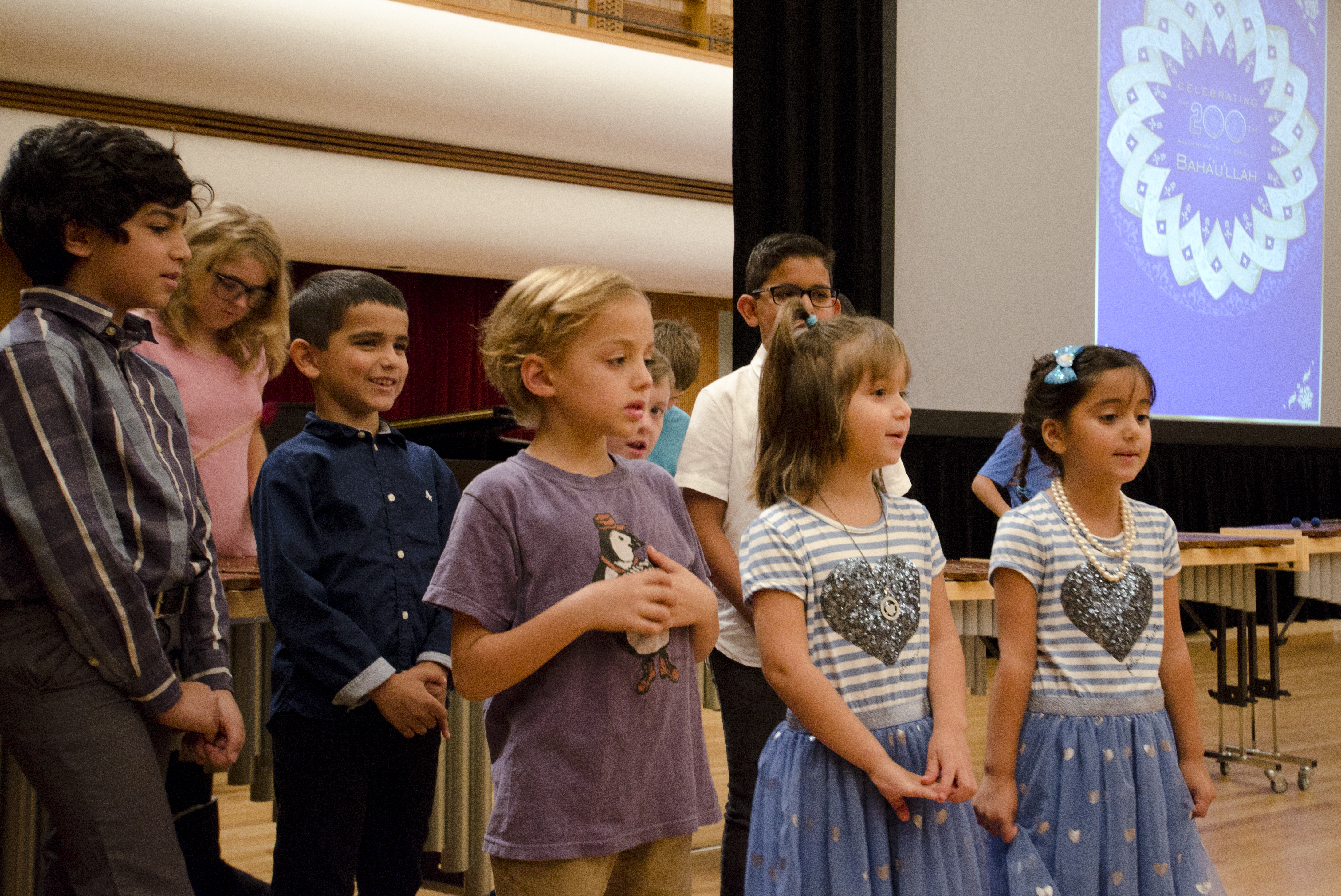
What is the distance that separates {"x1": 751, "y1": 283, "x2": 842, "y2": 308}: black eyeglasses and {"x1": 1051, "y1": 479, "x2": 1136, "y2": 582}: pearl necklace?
26.1 inches

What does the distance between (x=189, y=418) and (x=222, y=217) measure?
42cm

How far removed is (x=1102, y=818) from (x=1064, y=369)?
831 millimetres

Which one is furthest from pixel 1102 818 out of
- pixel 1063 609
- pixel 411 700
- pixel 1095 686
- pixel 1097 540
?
pixel 411 700

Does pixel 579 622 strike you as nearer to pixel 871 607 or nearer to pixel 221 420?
pixel 871 607

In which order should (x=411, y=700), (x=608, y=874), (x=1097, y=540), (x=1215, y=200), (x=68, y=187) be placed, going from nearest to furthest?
(x=608, y=874)
(x=68, y=187)
(x=411, y=700)
(x=1097, y=540)
(x=1215, y=200)

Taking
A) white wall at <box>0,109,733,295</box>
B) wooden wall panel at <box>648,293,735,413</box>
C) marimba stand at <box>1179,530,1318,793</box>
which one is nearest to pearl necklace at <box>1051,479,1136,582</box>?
marimba stand at <box>1179,530,1318,793</box>

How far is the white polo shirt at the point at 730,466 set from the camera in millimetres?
2203

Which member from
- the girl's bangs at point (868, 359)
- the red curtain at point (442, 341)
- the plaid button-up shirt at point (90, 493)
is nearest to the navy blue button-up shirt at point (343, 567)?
the plaid button-up shirt at point (90, 493)

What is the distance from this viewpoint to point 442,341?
31.9 feet

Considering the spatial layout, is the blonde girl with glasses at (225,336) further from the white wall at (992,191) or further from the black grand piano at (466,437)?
the white wall at (992,191)

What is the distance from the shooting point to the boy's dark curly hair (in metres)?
1.54

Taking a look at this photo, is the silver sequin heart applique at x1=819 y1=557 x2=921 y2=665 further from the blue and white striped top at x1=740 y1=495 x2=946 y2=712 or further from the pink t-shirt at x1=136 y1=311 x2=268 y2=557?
the pink t-shirt at x1=136 y1=311 x2=268 y2=557

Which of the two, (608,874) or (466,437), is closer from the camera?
(608,874)

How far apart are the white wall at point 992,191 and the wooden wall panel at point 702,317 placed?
17.9 ft
